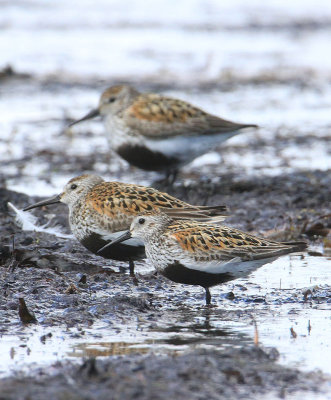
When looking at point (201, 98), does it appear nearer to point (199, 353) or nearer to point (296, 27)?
point (296, 27)

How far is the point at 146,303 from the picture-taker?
6000 mm


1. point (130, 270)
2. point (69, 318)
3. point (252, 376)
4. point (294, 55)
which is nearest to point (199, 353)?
point (252, 376)

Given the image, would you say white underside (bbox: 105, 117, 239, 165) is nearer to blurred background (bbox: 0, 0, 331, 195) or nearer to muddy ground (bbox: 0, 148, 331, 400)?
muddy ground (bbox: 0, 148, 331, 400)

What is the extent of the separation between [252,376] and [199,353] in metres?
0.45

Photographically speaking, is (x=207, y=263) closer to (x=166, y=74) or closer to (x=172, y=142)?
(x=172, y=142)

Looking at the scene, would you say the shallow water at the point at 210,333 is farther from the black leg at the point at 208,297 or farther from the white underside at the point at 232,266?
the white underside at the point at 232,266

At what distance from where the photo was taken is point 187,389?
4.25 m

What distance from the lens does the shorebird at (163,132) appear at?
33.3 ft

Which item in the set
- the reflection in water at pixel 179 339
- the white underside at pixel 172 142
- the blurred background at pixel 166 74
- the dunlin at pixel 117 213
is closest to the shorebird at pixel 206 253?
the reflection in water at pixel 179 339

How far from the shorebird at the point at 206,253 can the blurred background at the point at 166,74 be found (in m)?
4.08

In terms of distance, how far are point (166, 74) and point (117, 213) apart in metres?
11.4

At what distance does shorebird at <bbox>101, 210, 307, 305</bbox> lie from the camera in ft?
20.0

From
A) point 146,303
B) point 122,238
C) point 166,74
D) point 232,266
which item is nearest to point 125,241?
point 122,238

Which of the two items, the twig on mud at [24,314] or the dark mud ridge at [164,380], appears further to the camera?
the twig on mud at [24,314]
